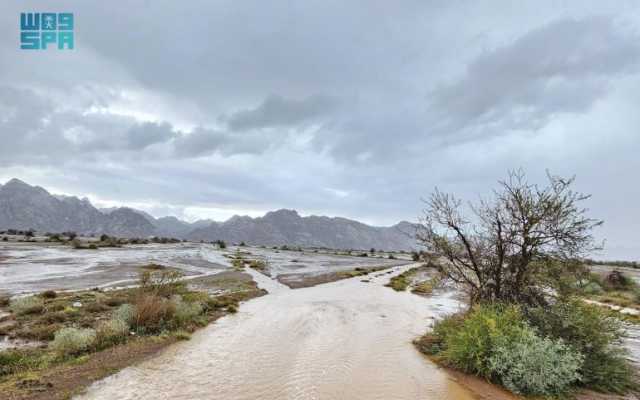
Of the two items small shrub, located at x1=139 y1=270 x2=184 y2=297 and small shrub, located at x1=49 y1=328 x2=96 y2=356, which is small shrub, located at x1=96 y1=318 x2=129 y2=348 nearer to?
Answer: small shrub, located at x1=49 y1=328 x2=96 y2=356

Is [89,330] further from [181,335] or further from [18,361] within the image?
[181,335]

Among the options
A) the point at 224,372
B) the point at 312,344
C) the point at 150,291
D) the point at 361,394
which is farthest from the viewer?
the point at 150,291

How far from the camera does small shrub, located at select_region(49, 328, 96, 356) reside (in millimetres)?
11195

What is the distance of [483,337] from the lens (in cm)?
1056

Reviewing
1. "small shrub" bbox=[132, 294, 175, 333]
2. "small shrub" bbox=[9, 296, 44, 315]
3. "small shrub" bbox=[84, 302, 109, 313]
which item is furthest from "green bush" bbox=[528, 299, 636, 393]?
"small shrub" bbox=[9, 296, 44, 315]

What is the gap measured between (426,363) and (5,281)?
30030 mm

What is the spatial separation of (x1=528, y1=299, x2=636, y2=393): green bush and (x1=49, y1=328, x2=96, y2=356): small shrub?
50.1 ft

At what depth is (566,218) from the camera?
39.4 feet

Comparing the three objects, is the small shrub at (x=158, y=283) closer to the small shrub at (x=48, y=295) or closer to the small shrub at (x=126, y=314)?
the small shrub at (x=126, y=314)

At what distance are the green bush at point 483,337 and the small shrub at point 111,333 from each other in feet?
39.7

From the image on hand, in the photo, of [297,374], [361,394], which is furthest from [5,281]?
[361,394]

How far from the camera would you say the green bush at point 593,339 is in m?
9.83

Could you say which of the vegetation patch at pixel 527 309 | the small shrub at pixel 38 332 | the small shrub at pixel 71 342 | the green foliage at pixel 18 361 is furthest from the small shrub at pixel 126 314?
the vegetation patch at pixel 527 309

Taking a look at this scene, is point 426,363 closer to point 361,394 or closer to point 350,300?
point 361,394
